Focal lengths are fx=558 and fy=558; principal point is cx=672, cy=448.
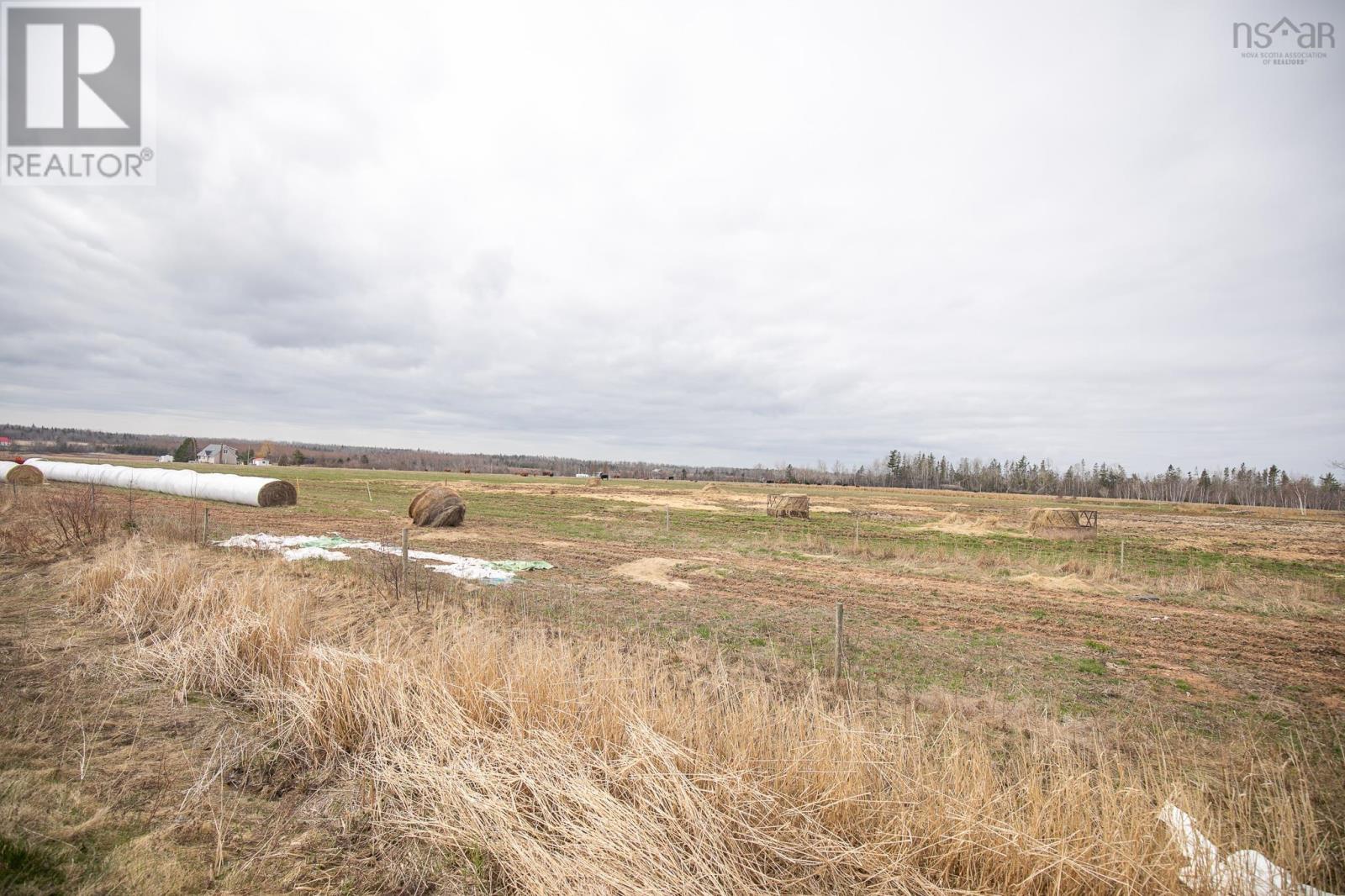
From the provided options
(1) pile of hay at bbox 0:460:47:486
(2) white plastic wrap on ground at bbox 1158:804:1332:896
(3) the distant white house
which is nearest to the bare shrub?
(2) white plastic wrap on ground at bbox 1158:804:1332:896

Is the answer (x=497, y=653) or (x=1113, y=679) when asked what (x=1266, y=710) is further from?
(x=497, y=653)

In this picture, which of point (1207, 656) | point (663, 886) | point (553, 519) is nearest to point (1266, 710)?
point (1207, 656)

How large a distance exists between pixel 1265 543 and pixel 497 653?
4762 cm

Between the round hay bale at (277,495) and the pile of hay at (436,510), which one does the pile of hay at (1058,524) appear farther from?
the round hay bale at (277,495)

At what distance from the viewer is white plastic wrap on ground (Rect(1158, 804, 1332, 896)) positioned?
3.11 metres

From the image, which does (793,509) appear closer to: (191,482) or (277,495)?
(277,495)

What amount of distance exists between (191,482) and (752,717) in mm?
46873

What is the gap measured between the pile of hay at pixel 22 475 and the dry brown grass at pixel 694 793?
50.8 metres

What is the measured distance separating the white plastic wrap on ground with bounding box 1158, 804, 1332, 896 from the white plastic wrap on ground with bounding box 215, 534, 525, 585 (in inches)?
532

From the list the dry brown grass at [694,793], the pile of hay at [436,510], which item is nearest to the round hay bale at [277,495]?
the pile of hay at [436,510]

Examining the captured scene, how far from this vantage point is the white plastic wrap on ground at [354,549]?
15555 millimetres

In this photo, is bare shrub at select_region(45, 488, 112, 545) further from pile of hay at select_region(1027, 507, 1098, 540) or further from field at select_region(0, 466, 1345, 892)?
pile of hay at select_region(1027, 507, 1098, 540)

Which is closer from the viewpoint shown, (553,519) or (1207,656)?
(1207,656)

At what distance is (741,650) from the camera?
9.69 metres
